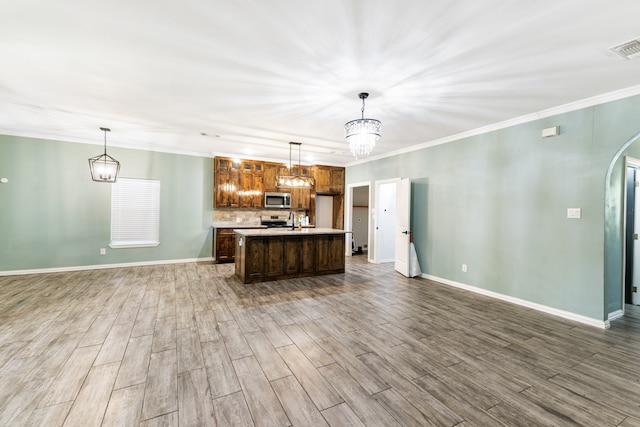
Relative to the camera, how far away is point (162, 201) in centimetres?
627

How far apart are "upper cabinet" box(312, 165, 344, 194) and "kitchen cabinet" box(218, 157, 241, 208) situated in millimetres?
2247

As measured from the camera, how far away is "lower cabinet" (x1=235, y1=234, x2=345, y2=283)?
187 inches

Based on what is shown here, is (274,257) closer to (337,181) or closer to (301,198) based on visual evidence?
(301,198)

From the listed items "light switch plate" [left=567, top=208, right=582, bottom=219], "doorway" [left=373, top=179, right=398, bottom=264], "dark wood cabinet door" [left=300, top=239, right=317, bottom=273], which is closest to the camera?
"light switch plate" [left=567, top=208, right=582, bottom=219]

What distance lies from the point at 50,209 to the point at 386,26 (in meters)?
6.98

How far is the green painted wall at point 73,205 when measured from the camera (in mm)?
5082

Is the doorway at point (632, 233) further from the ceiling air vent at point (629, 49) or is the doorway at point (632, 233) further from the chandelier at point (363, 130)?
the chandelier at point (363, 130)

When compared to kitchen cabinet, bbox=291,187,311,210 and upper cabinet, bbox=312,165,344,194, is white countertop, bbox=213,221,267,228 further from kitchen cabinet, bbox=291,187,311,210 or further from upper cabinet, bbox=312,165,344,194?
upper cabinet, bbox=312,165,344,194

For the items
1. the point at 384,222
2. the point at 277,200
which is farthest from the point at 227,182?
the point at 384,222

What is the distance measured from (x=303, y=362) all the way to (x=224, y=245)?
468 centimetres

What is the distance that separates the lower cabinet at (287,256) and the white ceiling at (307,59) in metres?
2.19

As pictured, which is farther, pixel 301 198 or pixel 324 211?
pixel 324 211

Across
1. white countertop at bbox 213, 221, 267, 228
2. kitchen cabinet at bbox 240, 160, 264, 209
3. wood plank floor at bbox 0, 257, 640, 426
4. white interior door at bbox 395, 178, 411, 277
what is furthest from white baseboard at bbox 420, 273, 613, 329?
kitchen cabinet at bbox 240, 160, 264, 209

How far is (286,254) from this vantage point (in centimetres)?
508
